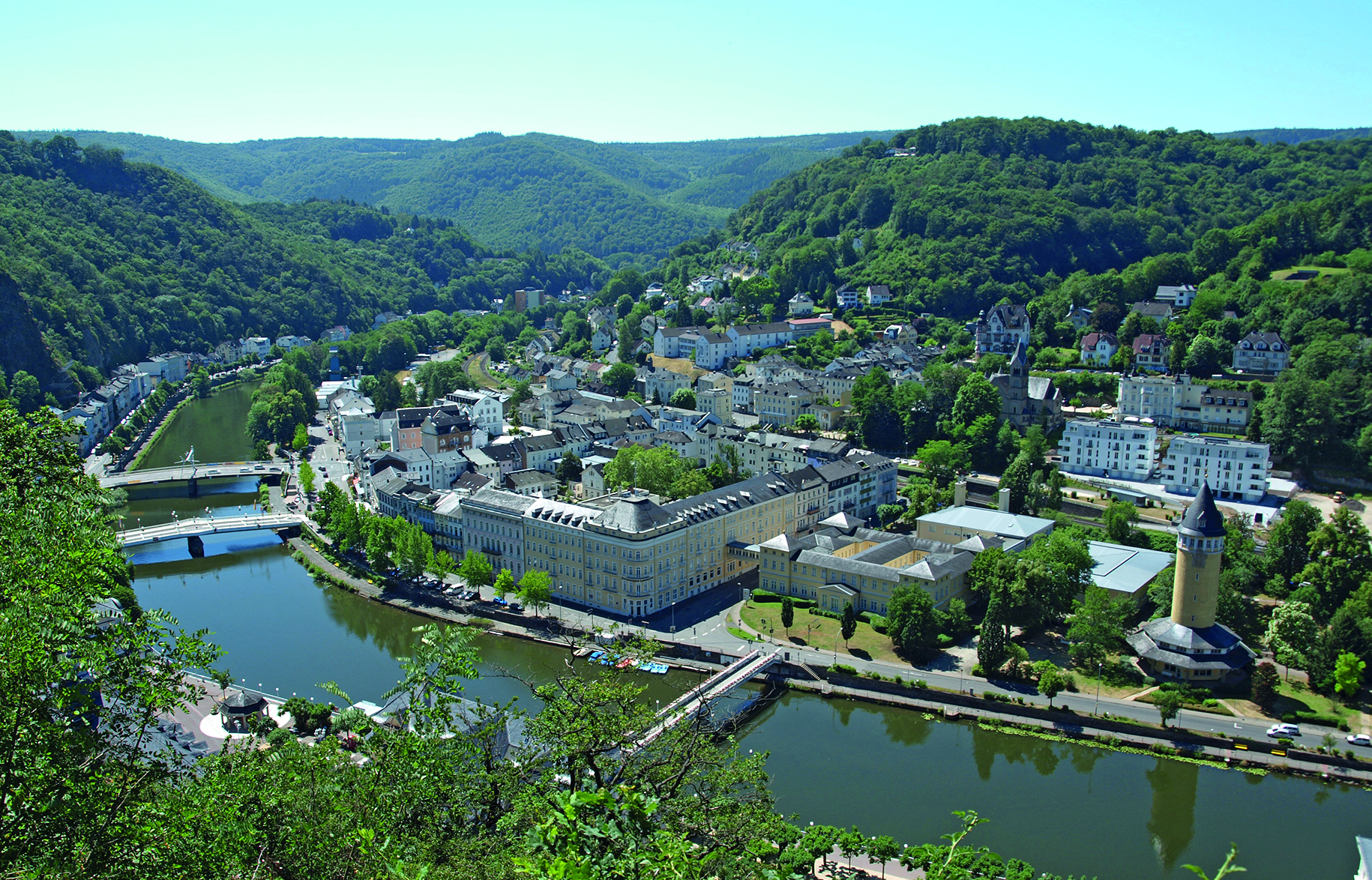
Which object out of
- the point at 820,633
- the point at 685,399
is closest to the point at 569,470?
the point at 685,399

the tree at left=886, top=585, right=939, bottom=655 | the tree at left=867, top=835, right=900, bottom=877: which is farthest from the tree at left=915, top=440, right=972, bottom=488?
the tree at left=867, top=835, right=900, bottom=877

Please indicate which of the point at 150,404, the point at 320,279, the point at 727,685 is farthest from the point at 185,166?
the point at 727,685

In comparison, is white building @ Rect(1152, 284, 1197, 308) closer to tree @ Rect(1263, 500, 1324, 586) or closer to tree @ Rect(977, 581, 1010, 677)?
tree @ Rect(1263, 500, 1324, 586)

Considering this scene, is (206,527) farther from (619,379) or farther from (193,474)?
(619,379)

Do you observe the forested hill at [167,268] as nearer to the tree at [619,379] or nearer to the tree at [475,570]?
the tree at [619,379]

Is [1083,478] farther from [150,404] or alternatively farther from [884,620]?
[150,404]
